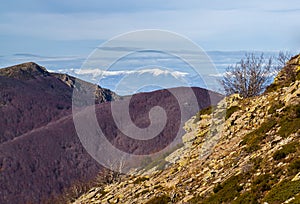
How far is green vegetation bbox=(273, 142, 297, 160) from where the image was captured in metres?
25.8

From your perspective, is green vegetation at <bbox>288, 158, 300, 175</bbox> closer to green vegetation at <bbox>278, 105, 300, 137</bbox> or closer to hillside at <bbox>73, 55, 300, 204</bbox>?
hillside at <bbox>73, 55, 300, 204</bbox>

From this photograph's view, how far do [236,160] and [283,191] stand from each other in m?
10.8

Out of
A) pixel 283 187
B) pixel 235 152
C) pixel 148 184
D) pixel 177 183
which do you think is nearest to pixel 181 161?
pixel 148 184

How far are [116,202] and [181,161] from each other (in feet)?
22.3

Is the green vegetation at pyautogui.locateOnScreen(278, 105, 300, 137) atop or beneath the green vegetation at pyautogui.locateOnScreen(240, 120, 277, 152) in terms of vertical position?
atop

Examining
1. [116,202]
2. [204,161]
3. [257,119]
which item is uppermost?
[257,119]

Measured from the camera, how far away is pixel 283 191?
67.3ft

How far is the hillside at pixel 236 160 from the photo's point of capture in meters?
24.3

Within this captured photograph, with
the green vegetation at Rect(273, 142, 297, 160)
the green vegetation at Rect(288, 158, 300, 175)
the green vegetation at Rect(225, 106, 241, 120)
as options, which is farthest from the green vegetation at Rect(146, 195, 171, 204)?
the green vegetation at Rect(225, 106, 241, 120)

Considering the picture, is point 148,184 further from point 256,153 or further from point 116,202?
point 256,153

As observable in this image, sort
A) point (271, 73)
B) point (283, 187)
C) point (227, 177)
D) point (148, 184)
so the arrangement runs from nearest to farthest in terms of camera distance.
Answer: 1. point (283, 187)
2. point (227, 177)
3. point (148, 184)
4. point (271, 73)

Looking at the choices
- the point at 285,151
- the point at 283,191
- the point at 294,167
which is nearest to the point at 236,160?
the point at 285,151

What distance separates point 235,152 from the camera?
109 feet

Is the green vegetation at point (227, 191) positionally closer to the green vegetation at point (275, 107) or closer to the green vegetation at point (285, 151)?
the green vegetation at point (285, 151)
